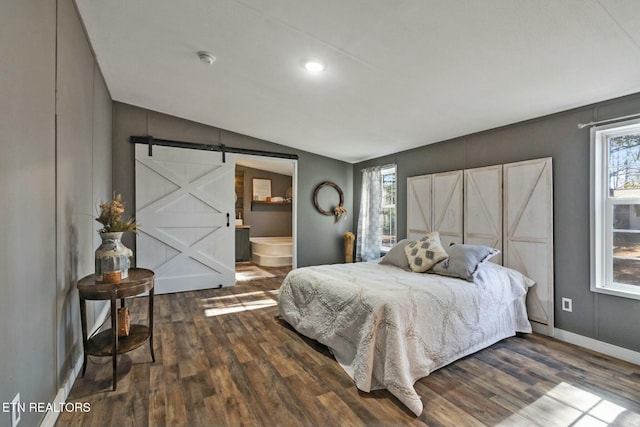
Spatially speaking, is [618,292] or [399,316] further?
[618,292]

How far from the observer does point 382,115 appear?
138 inches

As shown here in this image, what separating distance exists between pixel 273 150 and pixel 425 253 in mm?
3193

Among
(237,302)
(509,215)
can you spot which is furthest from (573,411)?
(237,302)

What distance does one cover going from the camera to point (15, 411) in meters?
1.27

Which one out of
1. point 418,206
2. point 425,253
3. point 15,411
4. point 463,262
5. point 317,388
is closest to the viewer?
point 15,411

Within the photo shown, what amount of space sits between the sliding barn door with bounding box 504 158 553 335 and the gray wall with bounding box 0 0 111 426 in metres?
3.92

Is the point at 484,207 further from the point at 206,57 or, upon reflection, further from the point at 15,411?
the point at 15,411

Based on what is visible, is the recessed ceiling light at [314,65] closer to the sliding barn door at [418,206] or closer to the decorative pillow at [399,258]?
the decorative pillow at [399,258]

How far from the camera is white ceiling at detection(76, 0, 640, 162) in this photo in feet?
6.02

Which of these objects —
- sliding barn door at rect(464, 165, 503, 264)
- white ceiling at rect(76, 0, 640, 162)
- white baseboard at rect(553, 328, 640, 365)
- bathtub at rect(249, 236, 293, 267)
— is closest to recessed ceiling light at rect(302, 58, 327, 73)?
white ceiling at rect(76, 0, 640, 162)

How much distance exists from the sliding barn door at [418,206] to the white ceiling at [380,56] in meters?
0.80

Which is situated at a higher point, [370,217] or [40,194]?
[40,194]

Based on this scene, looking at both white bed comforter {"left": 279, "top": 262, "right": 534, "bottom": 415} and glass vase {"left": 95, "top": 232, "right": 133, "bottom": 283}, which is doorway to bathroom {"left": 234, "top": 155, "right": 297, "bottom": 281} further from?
glass vase {"left": 95, "top": 232, "right": 133, "bottom": 283}

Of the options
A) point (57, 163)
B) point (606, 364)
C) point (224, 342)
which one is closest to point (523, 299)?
point (606, 364)
